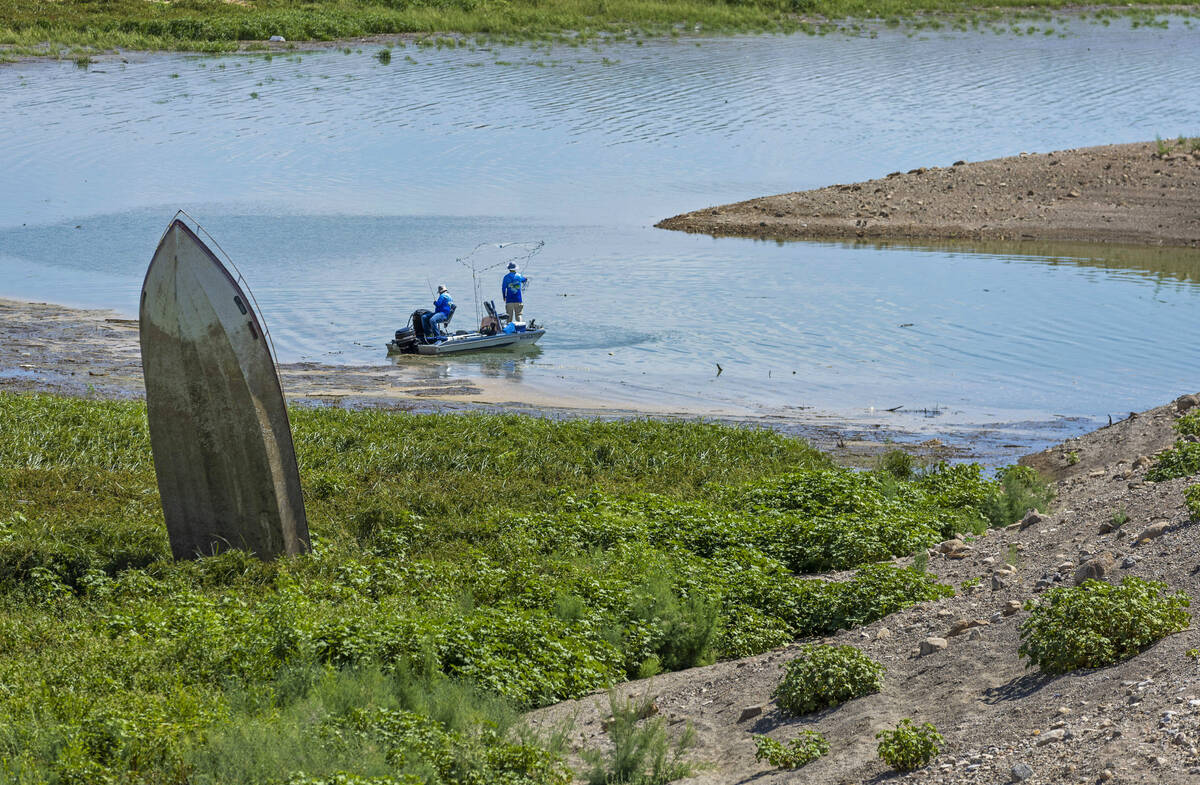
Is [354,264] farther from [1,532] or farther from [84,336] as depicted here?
[1,532]

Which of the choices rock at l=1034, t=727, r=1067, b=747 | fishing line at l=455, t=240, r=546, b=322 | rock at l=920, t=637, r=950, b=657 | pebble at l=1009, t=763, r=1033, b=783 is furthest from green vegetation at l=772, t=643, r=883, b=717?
fishing line at l=455, t=240, r=546, b=322

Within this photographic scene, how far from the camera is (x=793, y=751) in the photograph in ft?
26.6

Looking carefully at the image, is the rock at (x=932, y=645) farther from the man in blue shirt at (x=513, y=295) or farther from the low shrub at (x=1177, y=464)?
the man in blue shirt at (x=513, y=295)

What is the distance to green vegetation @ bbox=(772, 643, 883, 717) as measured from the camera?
8.98m

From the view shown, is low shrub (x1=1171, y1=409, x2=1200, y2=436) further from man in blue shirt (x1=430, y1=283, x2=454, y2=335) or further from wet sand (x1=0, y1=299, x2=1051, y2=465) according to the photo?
man in blue shirt (x1=430, y1=283, x2=454, y2=335)

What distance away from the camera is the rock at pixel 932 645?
9.85 metres

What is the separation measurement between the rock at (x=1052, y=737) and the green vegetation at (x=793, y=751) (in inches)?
54.7

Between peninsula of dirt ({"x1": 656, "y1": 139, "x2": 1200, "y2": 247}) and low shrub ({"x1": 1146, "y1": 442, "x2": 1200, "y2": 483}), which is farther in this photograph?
peninsula of dirt ({"x1": 656, "y1": 139, "x2": 1200, "y2": 247})

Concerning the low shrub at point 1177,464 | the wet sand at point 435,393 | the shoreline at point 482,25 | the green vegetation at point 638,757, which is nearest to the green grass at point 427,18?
the shoreline at point 482,25

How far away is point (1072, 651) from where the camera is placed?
8555mm

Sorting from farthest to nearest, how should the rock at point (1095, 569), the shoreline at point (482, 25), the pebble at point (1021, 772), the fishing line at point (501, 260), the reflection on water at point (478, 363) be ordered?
the shoreline at point (482, 25), the fishing line at point (501, 260), the reflection on water at point (478, 363), the rock at point (1095, 569), the pebble at point (1021, 772)

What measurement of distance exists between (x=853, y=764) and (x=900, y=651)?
8.38 feet

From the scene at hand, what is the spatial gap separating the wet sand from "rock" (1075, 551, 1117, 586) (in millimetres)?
8248

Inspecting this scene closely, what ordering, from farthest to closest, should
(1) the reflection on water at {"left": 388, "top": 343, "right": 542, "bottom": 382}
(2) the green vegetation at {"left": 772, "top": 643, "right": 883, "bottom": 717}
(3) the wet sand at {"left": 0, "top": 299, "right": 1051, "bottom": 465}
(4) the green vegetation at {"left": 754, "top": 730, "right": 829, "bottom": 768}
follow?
(1) the reflection on water at {"left": 388, "top": 343, "right": 542, "bottom": 382}, (3) the wet sand at {"left": 0, "top": 299, "right": 1051, "bottom": 465}, (2) the green vegetation at {"left": 772, "top": 643, "right": 883, "bottom": 717}, (4) the green vegetation at {"left": 754, "top": 730, "right": 829, "bottom": 768}
